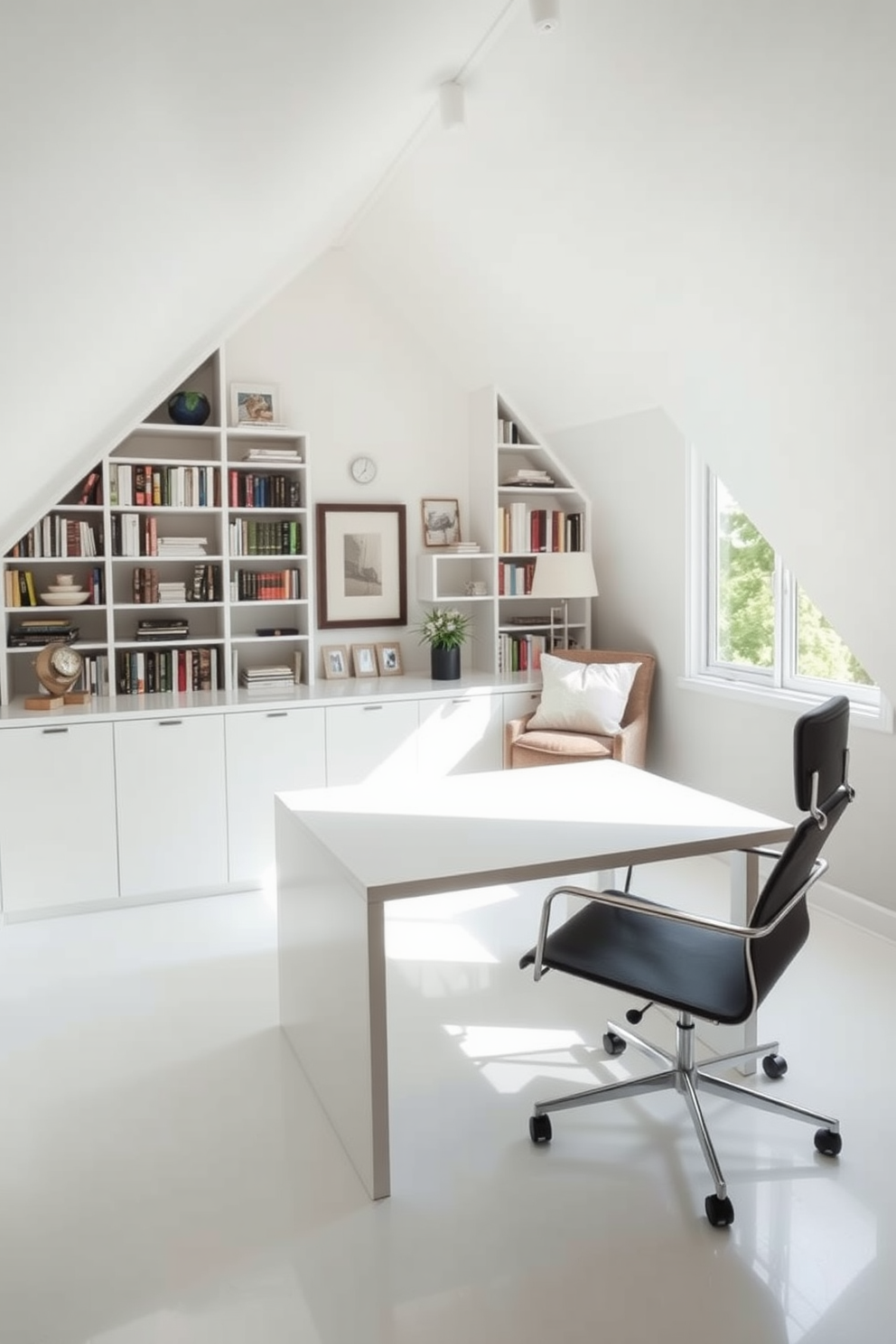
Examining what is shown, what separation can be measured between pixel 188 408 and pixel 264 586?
97 cm

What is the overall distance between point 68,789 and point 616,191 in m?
3.25

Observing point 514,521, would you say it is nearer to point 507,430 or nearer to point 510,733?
point 507,430

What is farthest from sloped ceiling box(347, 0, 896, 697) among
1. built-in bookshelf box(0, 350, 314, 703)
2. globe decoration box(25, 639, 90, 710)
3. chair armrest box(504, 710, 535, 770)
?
globe decoration box(25, 639, 90, 710)

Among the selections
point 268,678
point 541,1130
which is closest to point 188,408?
point 268,678

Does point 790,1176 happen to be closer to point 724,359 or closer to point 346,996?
point 346,996

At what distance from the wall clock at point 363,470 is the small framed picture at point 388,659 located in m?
0.94

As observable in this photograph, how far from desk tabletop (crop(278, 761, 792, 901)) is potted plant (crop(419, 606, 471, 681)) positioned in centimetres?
202

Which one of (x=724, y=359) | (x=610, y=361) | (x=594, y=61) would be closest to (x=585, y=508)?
(x=610, y=361)

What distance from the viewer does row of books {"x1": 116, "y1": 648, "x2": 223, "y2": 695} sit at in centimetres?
502

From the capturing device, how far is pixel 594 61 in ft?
9.88

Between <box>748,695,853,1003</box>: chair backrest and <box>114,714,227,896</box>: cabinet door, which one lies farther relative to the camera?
<box>114,714,227,896</box>: cabinet door

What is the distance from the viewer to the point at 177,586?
16.9 ft

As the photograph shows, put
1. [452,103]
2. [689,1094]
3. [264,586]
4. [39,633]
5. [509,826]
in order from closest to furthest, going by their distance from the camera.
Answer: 1. [689,1094]
2. [509,826]
3. [452,103]
4. [39,633]
5. [264,586]

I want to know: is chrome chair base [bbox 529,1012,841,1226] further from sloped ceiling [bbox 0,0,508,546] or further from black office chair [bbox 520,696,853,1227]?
sloped ceiling [bbox 0,0,508,546]
